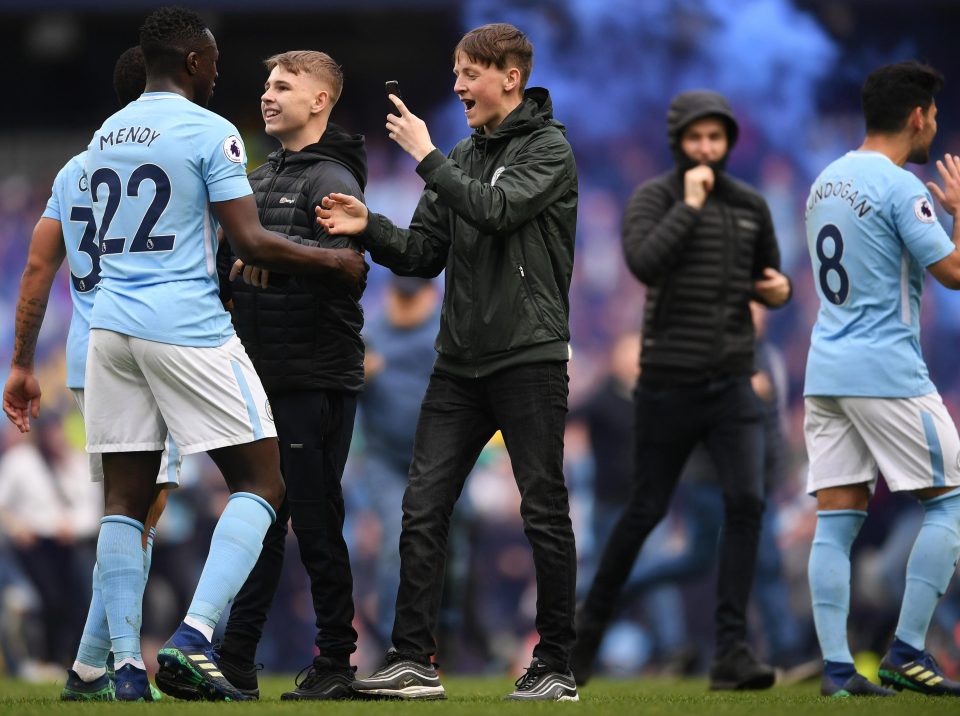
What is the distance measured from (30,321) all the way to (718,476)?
3280 millimetres

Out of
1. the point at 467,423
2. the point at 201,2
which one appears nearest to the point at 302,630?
the point at 201,2

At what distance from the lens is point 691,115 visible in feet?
25.3

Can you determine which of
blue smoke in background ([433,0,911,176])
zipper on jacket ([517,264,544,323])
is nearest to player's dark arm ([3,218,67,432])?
zipper on jacket ([517,264,544,323])

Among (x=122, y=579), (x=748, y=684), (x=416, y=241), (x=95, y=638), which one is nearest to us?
(x=122, y=579)

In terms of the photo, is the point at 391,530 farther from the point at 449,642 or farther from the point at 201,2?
the point at 201,2

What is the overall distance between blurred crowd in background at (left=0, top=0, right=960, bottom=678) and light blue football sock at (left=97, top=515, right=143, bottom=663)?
15.4 ft

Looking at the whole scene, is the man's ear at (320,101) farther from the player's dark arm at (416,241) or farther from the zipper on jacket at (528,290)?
the zipper on jacket at (528,290)

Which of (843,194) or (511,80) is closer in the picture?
(511,80)

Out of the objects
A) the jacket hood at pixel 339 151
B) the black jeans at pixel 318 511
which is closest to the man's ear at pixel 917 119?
the jacket hood at pixel 339 151

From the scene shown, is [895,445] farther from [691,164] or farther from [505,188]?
[691,164]

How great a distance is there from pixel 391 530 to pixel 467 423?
4.35 metres

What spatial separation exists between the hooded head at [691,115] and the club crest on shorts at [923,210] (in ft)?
5.87

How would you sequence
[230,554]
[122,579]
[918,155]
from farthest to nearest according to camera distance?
[918,155], [122,579], [230,554]

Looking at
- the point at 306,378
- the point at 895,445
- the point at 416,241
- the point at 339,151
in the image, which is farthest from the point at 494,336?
the point at 895,445
